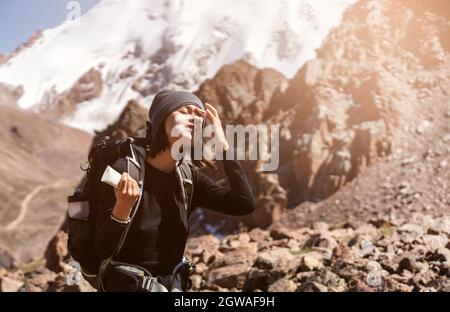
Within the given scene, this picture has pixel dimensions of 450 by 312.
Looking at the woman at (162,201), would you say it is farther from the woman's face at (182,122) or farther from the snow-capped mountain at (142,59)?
the snow-capped mountain at (142,59)

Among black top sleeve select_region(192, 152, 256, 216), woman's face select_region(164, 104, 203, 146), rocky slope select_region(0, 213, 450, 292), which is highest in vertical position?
woman's face select_region(164, 104, 203, 146)

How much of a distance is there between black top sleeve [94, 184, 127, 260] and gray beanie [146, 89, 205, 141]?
0.36m

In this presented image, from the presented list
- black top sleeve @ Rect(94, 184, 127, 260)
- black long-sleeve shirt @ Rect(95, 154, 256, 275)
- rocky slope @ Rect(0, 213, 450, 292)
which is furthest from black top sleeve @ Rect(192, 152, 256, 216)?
rocky slope @ Rect(0, 213, 450, 292)

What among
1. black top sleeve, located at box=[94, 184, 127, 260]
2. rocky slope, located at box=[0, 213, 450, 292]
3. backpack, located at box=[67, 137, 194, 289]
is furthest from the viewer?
rocky slope, located at box=[0, 213, 450, 292]

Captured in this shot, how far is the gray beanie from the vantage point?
2.48 m

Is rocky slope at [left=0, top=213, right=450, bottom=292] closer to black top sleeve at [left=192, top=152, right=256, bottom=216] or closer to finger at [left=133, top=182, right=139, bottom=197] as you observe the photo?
black top sleeve at [left=192, top=152, right=256, bottom=216]

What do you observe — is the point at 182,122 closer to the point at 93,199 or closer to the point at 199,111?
the point at 199,111

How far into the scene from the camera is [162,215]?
8.34ft

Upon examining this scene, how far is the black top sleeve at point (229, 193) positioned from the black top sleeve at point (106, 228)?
0.53m

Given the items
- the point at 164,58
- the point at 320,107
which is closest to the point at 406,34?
the point at 320,107

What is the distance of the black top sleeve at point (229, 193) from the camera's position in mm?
2678

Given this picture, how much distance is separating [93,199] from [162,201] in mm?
328

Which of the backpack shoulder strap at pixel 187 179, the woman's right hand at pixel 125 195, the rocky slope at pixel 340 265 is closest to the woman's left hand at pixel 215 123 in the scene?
the backpack shoulder strap at pixel 187 179
